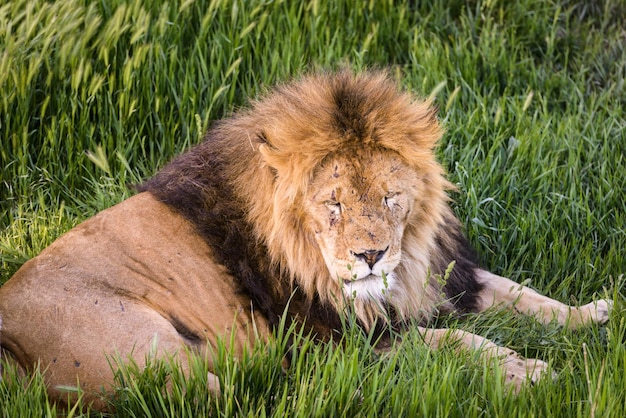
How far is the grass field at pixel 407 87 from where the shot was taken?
4590 mm

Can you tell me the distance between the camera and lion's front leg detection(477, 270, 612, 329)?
3.97m

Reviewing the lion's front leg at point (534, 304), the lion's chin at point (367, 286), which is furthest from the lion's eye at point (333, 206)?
the lion's front leg at point (534, 304)

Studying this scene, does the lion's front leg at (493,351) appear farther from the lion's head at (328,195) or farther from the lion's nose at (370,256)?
the lion's nose at (370,256)

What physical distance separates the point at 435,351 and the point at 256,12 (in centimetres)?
292

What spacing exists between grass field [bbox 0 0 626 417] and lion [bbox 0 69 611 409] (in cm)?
22

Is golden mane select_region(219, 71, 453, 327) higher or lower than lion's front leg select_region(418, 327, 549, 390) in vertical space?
higher

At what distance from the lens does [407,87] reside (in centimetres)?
450

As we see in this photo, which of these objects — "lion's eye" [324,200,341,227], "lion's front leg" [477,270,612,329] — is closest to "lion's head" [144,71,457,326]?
"lion's eye" [324,200,341,227]

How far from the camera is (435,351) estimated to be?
3.31m

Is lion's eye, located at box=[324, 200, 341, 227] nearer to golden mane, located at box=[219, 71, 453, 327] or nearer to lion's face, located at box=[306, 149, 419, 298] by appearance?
lion's face, located at box=[306, 149, 419, 298]

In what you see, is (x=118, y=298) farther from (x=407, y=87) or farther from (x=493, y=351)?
(x=407, y=87)

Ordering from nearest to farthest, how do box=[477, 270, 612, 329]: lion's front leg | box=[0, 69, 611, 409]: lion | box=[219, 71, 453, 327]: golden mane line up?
box=[0, 69, 611, 409]: lion, box=[219, 71, 453, 327]: golden mane, box=[477, 270, 612, 329]: lion's front leg

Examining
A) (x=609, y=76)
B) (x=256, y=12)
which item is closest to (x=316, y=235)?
(x=256, y=12)

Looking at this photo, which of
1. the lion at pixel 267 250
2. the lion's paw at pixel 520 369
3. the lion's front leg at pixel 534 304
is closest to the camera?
the lion's paw at pixel 520 369
